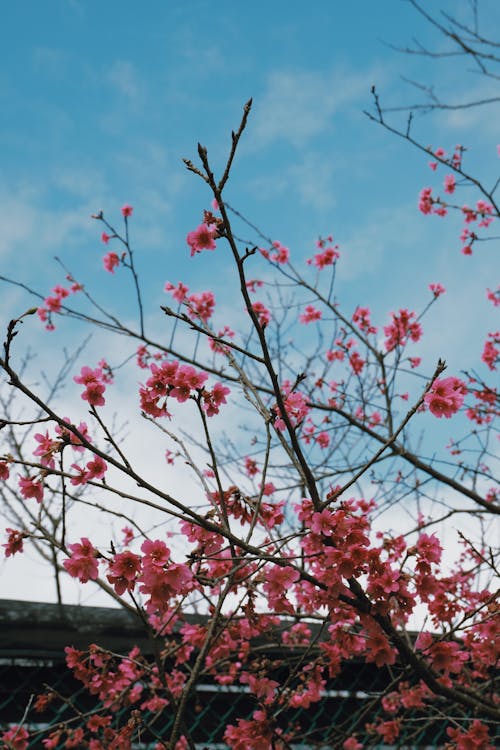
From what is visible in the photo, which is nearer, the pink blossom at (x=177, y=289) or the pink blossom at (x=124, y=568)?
the pink blossom at (x=124, y=568)

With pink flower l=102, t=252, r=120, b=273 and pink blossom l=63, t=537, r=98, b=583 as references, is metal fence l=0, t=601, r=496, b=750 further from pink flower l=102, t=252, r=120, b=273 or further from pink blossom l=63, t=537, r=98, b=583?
pink flower l=102, t=252, r=120, b=273

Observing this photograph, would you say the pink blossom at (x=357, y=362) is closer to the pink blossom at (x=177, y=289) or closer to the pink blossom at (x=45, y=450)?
the pink blossom at (x=177, y=289)

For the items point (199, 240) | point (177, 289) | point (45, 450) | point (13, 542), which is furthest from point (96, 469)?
point (177, 289)

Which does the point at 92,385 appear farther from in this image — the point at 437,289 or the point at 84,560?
the point at 437,289

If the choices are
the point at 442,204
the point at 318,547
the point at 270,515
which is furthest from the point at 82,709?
the point at 442,204

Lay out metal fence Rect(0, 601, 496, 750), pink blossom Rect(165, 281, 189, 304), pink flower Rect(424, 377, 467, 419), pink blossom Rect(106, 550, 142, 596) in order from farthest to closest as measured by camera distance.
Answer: pink blossom Rect(165, 281, 189, 304), metal fence Rect(0, 601, 496, 750), pink flower Rect(424, 377, 467, 419), pink blossom Rect(106, 550, 142, 596)

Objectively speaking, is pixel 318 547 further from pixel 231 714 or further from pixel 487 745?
pixel 231 714

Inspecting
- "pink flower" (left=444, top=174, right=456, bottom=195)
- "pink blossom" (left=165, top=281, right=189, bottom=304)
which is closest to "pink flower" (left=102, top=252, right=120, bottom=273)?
"pink blossom" (left=165, top=281, right=189, bottom=304)

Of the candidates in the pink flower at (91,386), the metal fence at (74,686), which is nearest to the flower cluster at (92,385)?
the pink flower at (91,386)

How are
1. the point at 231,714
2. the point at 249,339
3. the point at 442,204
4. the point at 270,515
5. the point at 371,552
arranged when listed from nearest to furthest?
the point at 371,552 → the point at 270,515 → the point at 231,714 → the point at 249,339 → the point at 442,204

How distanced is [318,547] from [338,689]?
1505mm

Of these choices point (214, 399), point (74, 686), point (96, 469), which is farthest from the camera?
point (74, 686)

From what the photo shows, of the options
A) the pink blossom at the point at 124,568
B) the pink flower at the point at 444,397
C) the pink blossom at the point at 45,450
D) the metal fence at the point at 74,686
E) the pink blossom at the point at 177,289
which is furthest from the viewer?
the pink blossom at the point at 177,289

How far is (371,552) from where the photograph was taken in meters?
1.78
